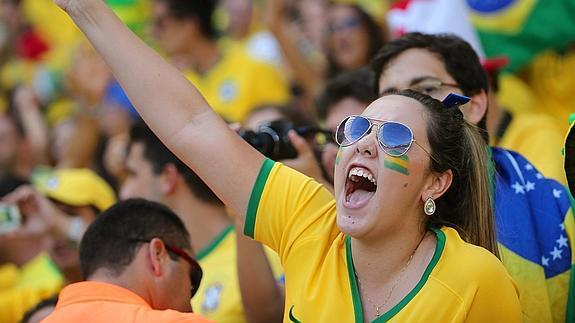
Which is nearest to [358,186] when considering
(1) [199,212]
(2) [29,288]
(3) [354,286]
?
(3) [354,286]

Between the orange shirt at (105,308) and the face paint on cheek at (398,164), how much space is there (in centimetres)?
67

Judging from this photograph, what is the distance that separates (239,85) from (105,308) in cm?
389

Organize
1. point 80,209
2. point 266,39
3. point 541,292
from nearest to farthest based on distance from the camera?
point 541,292, point 80,209, point 266,39

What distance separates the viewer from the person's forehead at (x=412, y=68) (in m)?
3.66

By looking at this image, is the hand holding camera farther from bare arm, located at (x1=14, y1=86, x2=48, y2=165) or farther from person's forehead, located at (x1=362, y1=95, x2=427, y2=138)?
person's forehead, located at (x1=362, y1=95, x2=427, y2=138)

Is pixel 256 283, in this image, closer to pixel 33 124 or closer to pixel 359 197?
pixel 359 197

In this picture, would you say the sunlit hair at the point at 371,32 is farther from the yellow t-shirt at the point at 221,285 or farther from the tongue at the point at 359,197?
the tongue at the point at 359,197

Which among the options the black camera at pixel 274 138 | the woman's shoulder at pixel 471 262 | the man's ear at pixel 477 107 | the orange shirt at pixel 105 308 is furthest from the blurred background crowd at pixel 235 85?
the woman's shoulder at pixel 471 262

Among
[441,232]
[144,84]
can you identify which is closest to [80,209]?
[144,84]

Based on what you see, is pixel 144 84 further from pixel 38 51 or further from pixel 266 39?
pixel 38 51

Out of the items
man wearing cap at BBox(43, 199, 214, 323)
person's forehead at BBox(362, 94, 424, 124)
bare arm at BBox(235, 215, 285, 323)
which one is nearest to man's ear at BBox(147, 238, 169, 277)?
man wearing cap at BBox(43, 199, 214, 323)

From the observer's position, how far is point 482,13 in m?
5.60

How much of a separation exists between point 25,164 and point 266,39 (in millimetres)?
1946

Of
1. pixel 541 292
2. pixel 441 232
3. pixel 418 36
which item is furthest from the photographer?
pixel 418 36
